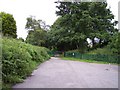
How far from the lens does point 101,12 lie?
131 ft

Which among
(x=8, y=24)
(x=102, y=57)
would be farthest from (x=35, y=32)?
(x=102, y=57)

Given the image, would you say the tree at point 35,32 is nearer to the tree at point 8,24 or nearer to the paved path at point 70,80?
the tree at point 8,24

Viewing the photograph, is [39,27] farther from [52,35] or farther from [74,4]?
[74,4]

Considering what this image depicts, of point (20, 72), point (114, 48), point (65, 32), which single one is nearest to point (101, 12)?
point (65, 32)

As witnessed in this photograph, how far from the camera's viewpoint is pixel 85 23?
37.6 metres

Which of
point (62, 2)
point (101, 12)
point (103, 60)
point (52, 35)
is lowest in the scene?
point (103, 60)

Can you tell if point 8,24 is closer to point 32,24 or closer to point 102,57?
point 32,24

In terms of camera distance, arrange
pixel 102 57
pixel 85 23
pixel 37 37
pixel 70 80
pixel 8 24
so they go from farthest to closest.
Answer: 1. pixel 37 37
2. pixel 8 24
3. pixel 85 23
4. pixel 102 57
5. pixel 70 80

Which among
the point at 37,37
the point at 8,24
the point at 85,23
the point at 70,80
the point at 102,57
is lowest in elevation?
the point at 70,80

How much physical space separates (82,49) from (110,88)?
104 feet

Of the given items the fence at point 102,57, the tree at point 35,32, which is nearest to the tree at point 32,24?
the tree at point 35,32

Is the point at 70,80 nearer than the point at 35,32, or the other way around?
the point at 70,80

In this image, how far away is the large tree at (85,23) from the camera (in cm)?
3744

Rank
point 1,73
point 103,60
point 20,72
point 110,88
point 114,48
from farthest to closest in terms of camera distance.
A: point 103,60 → point 114,48 → point 20,72 → point 110,88 → point 1,73
